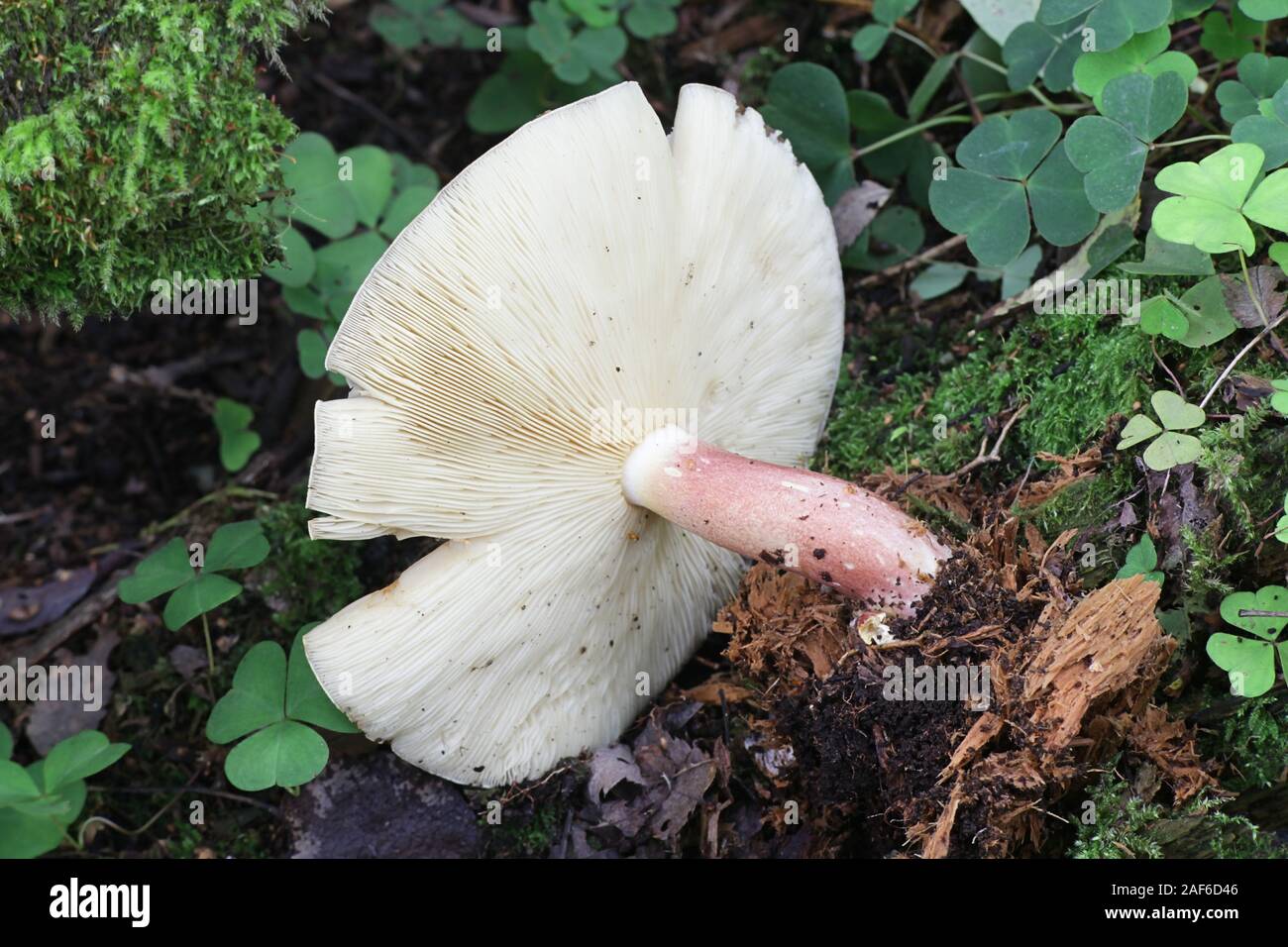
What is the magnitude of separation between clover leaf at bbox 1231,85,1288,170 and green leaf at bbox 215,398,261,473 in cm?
291

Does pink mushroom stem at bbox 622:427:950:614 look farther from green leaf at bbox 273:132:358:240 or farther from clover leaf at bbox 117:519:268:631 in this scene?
green leaf at bbox 273:132:358:240

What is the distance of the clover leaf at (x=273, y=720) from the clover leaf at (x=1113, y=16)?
2.46m

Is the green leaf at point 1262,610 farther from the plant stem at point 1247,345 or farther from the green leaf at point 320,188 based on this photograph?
the green leaf at point 320,188

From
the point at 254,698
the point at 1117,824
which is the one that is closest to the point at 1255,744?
the point at 1117,824

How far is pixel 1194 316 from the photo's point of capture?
2.51 m

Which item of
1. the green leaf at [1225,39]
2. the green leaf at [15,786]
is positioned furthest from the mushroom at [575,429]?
the green leaf at [1225,39]

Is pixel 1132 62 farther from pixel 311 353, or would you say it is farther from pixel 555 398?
pixel 311 353

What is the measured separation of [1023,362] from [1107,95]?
0.69 m

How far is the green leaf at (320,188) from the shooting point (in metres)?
3.18

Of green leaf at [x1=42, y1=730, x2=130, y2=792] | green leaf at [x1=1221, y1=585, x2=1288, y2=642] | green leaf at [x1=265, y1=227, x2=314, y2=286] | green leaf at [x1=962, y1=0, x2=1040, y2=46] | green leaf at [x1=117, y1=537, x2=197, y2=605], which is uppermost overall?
green leaf at [x1=962, y1=0, x2=1040, y2=46]

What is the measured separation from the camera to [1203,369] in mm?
2518

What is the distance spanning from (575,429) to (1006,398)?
1.21 m

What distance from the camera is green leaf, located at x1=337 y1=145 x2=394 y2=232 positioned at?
10.8ft

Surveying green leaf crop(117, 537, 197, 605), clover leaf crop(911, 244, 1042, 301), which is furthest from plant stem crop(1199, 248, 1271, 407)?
green leaf crop(117, 537, 197, 605)
